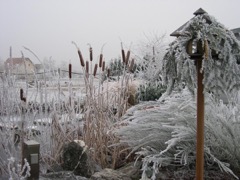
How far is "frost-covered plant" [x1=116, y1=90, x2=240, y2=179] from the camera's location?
262cm

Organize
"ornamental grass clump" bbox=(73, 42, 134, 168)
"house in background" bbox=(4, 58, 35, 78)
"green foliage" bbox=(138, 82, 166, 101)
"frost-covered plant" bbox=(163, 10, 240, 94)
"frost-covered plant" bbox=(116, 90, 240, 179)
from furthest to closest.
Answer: "green foliage" bbox=(138, 82, 166, 101) → "house in background" bbox=(4, 58, 35, 78) → "ornamental grass clump" bbox=(73, 42, 134, 168) → "frost-covered plant" bbox=(116, 90, 240, 179) → "frost-covered plant" bbox=(163, 10, 240, 94)

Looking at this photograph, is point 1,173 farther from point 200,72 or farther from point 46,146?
point 200,72

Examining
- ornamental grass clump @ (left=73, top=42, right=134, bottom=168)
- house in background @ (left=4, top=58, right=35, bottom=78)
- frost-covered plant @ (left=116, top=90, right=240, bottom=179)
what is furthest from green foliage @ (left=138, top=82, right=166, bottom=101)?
frost-covered plant @ (left=116, top=90, right=240, bottom=179)

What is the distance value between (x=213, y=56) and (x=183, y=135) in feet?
2.75

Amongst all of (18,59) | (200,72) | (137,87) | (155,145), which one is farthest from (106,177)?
(137,87)

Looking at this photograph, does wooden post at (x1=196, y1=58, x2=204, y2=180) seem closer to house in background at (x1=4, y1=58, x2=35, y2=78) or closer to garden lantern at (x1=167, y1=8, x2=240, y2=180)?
garden lantern at (x1=167, y1=8, x2=240, y2=180)

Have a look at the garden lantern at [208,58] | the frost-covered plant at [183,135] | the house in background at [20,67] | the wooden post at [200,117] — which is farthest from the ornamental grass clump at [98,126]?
the garden lantern at [208,58]

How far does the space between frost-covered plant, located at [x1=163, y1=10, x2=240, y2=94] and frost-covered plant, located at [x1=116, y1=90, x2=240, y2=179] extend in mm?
694

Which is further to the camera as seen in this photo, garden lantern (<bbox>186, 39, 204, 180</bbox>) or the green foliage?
the green foliage

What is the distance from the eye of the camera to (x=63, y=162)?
3102 millimetres

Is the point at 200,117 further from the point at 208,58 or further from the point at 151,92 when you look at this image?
the point at 151,92

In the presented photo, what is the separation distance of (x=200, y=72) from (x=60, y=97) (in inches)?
80.7

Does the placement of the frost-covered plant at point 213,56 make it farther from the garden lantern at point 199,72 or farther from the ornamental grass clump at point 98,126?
the ornamental grass clump at point 98,126

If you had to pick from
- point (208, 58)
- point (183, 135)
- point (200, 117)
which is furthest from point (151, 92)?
point (208, 58)
